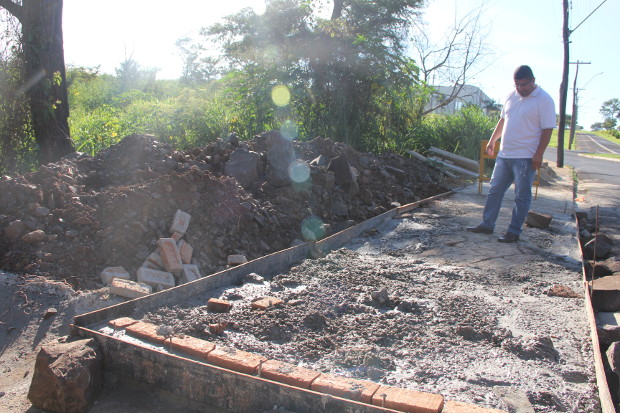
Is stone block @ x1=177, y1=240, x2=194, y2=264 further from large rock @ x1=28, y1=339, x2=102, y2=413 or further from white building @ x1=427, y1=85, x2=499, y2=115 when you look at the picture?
white building @ x1=427, y1=85, x2=499, y2=115

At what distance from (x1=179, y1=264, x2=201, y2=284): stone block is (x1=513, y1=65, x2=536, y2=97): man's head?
349cm

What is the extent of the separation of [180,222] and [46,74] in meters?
3.46

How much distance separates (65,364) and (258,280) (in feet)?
5.41

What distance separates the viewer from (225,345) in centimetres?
261

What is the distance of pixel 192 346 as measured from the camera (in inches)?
94.0

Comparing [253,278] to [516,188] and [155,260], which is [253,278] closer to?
[155,260]

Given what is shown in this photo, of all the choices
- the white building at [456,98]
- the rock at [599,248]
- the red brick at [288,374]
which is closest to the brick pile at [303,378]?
the red brick at [288,374]

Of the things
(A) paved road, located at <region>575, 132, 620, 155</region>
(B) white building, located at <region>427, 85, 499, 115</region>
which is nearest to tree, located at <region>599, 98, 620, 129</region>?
(A) paved road, located at <region>575, 132, 620, 155</region>

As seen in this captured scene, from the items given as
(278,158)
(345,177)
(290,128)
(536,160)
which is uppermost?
(290,128)

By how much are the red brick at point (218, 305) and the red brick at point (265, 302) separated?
168 mm

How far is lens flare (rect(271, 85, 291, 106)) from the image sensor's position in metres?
10.6

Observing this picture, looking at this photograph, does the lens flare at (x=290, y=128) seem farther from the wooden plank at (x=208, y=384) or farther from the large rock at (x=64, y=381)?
the large rock at (x=64, y=381)

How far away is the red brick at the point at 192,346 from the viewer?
7.65 feet

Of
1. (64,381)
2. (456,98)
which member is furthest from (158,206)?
(456,98)
